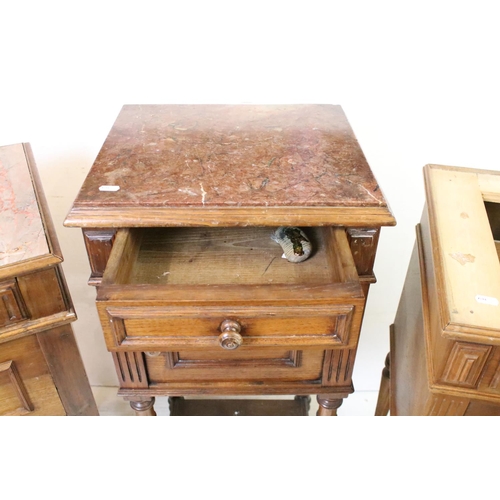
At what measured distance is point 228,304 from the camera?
2.13 feet

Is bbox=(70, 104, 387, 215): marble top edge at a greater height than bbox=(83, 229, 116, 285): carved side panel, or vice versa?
bbox=(70, 104, 387, 215): marble top edge

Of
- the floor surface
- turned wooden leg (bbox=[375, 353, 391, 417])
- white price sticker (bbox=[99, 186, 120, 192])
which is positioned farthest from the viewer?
the floor surface

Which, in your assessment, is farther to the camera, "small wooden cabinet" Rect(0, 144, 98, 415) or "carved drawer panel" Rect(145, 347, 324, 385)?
"carved drawer panel" Rect(145, 347, 324, 385)

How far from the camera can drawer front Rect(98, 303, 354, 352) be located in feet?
2.14

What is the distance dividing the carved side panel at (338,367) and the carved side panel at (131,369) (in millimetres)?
304

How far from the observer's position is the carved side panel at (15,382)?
0.76 m

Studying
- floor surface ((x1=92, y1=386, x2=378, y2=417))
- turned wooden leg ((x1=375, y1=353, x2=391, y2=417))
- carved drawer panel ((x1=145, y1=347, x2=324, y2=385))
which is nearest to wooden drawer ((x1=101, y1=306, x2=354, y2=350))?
carved drawer panel ((x1=145, y1=347, x2=324, y2=385))

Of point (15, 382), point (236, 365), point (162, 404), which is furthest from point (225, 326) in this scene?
point (162, 404)

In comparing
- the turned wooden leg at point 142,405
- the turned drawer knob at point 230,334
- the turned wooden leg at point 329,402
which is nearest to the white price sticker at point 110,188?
the turned drawer knob at point 230,334

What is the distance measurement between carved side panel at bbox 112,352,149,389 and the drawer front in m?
0.09

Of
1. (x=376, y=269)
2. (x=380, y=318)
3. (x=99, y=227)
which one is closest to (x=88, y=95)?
(x=99, y=227)

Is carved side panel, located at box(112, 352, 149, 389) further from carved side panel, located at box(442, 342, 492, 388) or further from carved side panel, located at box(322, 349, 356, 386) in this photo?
carved side panel, located at box(442, 342, 492, 388)

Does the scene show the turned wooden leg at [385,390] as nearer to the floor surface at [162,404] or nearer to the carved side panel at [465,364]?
the floor surface at [162,404]

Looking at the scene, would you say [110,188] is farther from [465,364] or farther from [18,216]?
[465,364]
